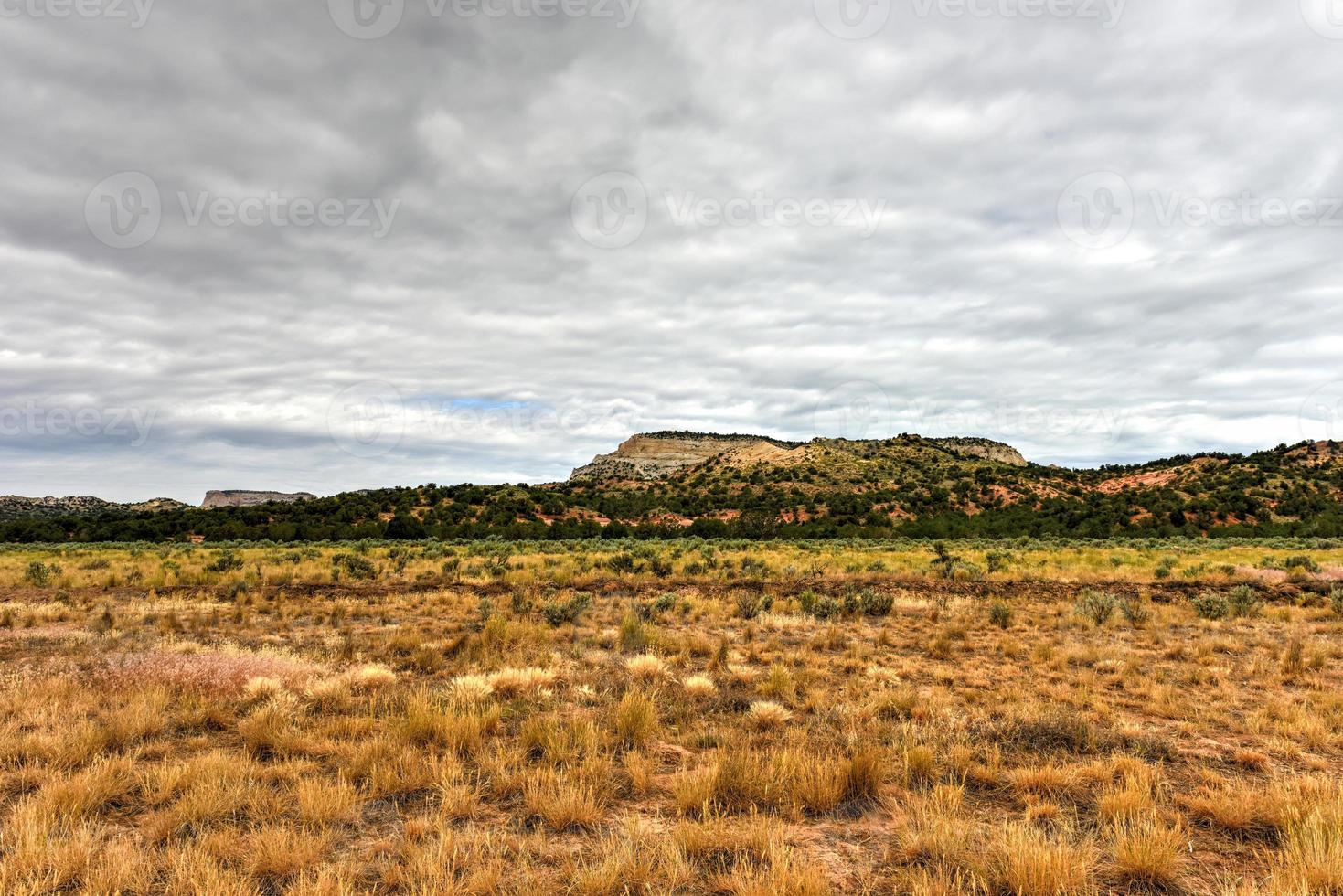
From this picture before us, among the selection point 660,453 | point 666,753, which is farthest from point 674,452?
point 666,753

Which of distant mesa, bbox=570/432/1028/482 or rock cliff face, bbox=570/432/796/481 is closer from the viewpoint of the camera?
distant mesa, bbox=570/432/1028/482

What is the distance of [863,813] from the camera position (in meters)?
5.43

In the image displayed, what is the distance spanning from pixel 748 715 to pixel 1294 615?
1619 centimetres

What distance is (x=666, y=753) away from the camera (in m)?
6.82

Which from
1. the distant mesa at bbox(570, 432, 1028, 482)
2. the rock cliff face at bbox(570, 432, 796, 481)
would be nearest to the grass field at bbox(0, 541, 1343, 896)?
the distant mesa at bbox(570, 432, 1028, 482)

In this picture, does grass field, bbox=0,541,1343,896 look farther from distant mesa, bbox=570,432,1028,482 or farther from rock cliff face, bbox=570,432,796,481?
rock cliff face, bbox=570,432,796,481

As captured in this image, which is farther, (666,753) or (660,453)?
(660,453)

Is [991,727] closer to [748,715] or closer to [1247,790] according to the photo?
[1247,790]

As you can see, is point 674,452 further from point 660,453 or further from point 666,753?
point 666,753

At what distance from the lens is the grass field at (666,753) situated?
4.36 meters

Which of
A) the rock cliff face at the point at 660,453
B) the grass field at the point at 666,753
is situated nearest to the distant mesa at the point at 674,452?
the rock cliff face at the point at 660,453

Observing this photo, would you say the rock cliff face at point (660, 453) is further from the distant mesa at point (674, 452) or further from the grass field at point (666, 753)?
the grass field at point (666, 753)

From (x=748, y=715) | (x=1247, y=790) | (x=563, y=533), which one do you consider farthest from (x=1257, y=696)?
(x=563, y=533)

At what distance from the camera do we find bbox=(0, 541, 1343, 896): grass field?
14.3ft
